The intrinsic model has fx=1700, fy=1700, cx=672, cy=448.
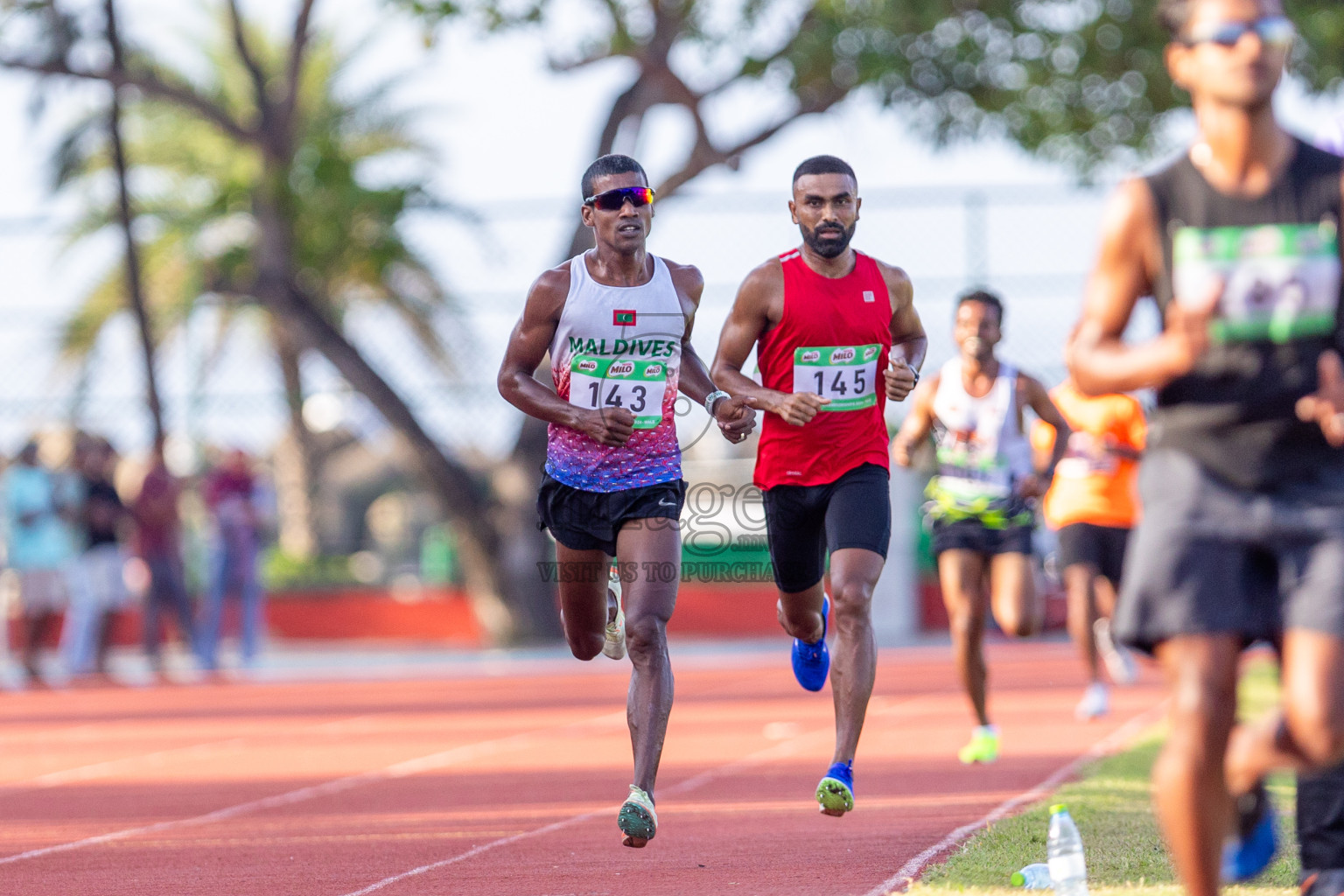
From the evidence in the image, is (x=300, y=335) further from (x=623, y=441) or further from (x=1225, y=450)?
(x=1225, y=450)

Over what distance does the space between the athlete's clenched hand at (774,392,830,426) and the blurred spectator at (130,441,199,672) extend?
1263 centimetres

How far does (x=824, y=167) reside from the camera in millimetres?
6730

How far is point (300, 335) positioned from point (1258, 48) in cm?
1782

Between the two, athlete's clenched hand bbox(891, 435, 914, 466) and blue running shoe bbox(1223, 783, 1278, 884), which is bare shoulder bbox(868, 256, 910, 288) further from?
blue running shoe bbox(1223, 783, 1278, 884)

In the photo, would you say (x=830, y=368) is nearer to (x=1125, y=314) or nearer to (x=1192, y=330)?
(x=1125, y=314)

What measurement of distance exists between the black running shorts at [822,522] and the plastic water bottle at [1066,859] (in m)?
1.93

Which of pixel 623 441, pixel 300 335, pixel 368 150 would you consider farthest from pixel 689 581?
pixel 623 441

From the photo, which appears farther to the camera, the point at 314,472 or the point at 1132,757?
the point at 314,472

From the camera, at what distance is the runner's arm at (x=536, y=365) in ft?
20.7

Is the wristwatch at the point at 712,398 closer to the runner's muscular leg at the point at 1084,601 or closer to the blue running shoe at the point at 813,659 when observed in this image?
the blue running shoe at the point at 813,659

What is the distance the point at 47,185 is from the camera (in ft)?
79.8

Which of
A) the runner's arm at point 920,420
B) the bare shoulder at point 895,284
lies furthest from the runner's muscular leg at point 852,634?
the runner's arm at point 920,420

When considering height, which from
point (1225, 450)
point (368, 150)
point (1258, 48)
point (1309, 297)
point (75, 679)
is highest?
point (368, 150)

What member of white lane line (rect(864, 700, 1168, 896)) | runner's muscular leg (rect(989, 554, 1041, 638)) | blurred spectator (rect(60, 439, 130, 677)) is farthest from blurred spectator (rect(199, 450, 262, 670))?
runner's muscular leg (rect(989, 554, 1041, 638))
